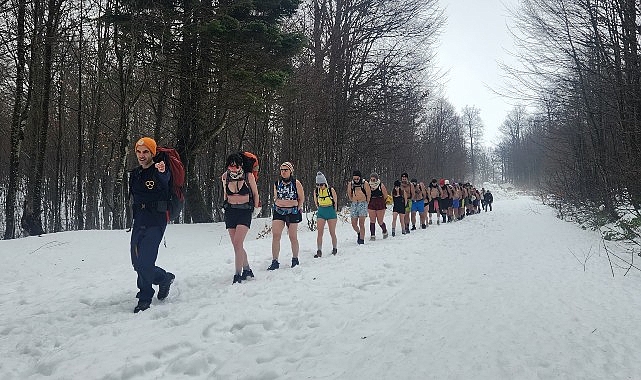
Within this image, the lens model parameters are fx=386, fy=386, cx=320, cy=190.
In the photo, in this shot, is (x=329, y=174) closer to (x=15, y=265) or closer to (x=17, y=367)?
(x=15, y=265)

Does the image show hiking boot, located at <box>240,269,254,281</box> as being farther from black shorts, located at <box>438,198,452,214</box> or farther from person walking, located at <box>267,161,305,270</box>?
black shorts, located at <box>438,198,452,214</box>

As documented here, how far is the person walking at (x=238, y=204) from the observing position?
566cm

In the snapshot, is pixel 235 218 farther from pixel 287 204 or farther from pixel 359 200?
pixel 359 200

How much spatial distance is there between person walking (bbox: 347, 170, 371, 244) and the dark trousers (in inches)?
236

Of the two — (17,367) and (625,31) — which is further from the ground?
(625,31)

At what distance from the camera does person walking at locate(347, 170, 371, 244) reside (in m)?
9.84

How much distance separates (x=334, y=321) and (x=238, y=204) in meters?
2.55

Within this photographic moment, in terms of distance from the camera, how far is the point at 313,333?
3.57m

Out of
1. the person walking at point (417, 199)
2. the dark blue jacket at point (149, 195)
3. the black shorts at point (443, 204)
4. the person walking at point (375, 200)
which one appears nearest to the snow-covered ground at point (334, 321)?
the dark blue jacket at point (149, 195)

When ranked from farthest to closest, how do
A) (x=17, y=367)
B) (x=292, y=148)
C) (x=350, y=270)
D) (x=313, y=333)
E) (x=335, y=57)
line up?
(x=292, y=148) → (x=335, y=57) → (x=350, y=270) → (x=313, y=333) → (x=17, y=367)

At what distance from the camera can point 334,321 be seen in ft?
12.6

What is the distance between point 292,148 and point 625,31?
566 inches

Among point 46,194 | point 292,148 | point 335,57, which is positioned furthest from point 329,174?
point 46,194

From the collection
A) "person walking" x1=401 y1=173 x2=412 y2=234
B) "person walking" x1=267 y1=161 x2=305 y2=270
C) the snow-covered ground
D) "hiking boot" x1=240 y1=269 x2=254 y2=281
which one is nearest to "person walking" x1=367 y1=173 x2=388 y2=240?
"person walking" x1=401 y1=173 x2=412 y2=234
